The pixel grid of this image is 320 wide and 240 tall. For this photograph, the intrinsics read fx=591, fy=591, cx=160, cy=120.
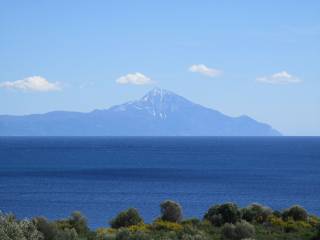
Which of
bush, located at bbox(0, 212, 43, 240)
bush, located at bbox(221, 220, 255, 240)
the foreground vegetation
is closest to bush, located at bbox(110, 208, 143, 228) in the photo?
the foreground vegetation

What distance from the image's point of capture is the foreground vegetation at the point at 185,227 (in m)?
25.5

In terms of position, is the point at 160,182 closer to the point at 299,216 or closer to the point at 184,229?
the point at 299,216

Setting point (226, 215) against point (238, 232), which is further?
point (226, 215)

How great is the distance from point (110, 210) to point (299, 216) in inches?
1146

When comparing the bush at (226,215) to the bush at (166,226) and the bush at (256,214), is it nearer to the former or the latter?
the bush at (256,214)

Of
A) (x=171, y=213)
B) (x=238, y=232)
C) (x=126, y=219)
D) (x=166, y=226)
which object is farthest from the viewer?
(x=171, y=213)

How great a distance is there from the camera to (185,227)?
29.8 m

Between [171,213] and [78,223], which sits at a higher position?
[171,213]

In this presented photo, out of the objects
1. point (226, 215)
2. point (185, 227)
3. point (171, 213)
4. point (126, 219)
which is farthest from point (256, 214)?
point (126, 219)

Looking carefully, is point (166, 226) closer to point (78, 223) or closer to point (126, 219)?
point (126, 219)

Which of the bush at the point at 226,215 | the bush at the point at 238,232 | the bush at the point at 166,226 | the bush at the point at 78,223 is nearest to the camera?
the bush at the point at 238,232

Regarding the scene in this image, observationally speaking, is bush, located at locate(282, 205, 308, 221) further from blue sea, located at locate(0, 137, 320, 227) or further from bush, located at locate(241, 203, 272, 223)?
blue sea, located at locate(0, 137, 320, 227)

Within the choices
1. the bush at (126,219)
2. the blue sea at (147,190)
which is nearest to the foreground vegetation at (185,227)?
the bush at (126,219)

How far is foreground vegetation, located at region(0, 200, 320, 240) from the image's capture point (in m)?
25.5
